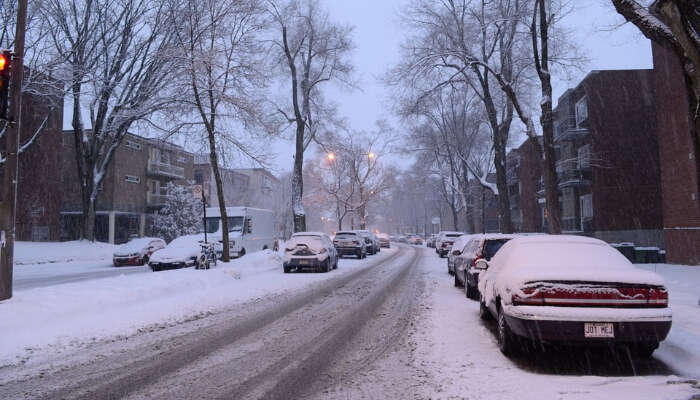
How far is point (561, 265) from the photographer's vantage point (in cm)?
621

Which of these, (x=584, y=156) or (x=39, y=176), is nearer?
(x=584, y=156)

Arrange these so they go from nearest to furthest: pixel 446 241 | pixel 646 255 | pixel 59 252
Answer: pixel 646 255, pixel 59 252, pixel 446 241

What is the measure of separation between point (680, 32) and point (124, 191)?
42.9 meters

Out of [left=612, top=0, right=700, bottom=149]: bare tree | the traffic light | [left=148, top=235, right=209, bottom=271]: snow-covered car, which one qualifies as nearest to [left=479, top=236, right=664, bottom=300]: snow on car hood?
[left=612, top=0, right=700, bottom=149]: bare tree

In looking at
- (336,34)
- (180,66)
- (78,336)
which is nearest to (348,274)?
(180,66)

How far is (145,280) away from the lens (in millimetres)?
13023

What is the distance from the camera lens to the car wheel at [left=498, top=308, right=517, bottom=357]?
6.35 metres

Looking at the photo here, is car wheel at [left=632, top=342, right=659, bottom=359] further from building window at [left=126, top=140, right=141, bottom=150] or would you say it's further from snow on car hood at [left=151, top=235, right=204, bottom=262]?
building window at [left=126, top=140, right=141, bottom=150]

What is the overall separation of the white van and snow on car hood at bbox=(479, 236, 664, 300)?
1945 cm

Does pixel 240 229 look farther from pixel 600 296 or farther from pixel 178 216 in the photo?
pixel 600 296

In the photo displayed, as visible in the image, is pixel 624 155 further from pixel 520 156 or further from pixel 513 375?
pixel 513 375

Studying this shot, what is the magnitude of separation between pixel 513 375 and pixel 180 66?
54.0 feet

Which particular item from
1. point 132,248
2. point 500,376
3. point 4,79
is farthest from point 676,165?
point 132,248

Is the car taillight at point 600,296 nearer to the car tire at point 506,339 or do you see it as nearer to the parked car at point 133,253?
the car tire at point 506,339
